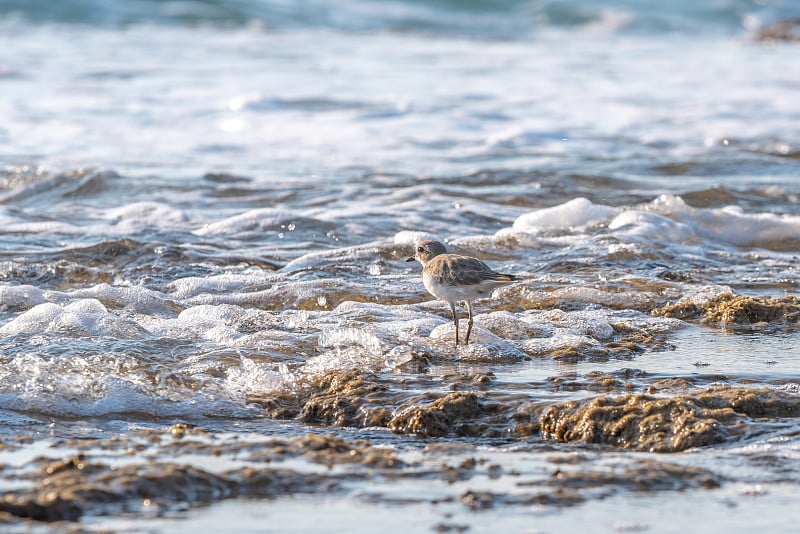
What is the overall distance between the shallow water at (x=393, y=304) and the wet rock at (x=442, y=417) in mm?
11

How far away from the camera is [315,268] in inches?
268

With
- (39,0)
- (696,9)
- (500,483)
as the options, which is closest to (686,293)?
(500,483)

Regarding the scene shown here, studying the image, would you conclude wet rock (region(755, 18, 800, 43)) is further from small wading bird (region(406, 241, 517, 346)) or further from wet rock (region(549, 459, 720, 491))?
wet rock (region(549, 459, 720, 491))

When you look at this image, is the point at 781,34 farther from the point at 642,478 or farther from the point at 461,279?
the point at 642,478

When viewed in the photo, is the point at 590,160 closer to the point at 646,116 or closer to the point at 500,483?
the point at 646,116

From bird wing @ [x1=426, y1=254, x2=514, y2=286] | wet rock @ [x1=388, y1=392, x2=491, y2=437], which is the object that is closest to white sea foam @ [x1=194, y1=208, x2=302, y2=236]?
bird wing @ [x1=426, y1=254, x2=514, y2=286]

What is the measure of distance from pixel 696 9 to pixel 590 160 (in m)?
20.3

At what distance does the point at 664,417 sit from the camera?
3885 millimetres

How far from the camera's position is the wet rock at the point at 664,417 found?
378 cm

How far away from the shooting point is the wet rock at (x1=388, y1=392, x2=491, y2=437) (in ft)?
13.1

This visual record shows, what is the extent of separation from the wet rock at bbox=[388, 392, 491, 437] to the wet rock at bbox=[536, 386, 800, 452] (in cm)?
19

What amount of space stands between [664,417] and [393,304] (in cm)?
237

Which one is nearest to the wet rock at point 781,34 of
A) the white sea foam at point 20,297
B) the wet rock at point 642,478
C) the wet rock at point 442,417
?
the white sea foam at point 20,297

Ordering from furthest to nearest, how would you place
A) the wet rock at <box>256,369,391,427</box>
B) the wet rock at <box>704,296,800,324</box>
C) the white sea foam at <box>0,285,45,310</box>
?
the white sea foam at <box>0,285,45,310</box> → the wet rock at <box>704,296,800,324</box> → the wet rock at <box>256,369,391,427</box>
